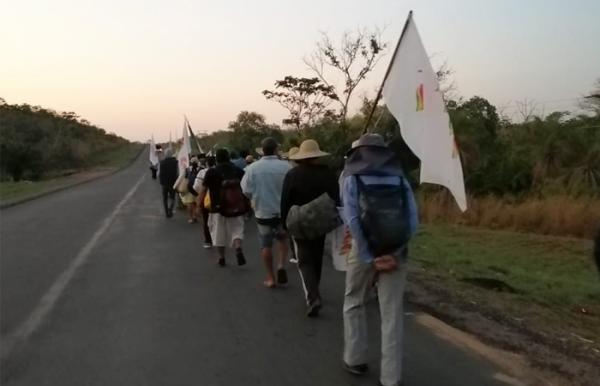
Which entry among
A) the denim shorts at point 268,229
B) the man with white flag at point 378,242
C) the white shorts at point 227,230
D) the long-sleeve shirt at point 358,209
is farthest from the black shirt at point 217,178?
the long-sleeve shirt at point 358,209

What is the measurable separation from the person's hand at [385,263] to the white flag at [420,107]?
1318 millimetres

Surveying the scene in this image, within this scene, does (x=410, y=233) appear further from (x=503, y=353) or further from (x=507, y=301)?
(x=507, y=301)

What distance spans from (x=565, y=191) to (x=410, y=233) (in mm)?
18644

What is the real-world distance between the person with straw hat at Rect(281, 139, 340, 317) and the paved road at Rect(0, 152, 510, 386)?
0.38 meters

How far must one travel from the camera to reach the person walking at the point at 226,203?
9680mm

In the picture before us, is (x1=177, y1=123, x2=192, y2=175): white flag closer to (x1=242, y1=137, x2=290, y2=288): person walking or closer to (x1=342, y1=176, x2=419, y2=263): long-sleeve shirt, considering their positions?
(x1=242, y1=137, x2=290, y2=288): person walking

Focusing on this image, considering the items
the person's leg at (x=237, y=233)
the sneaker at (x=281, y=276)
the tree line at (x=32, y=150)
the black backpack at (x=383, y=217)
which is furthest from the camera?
the tree line at (x=32, y=150)

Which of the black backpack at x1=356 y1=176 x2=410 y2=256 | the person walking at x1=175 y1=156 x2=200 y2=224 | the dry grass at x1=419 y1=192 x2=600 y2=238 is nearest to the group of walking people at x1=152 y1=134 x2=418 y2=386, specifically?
the black backpack at x1=356 y1=176 x2=410 y2=256

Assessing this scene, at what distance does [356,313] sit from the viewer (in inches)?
202

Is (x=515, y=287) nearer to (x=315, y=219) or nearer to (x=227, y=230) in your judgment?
(x=227, y=230)

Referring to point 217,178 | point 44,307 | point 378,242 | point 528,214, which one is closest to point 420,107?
point 378,242

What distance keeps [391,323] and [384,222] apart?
0.74 metres

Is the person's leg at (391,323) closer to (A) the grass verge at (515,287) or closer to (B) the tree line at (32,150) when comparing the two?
(A) the grass verge at (515,287)

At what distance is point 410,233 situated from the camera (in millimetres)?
4777
